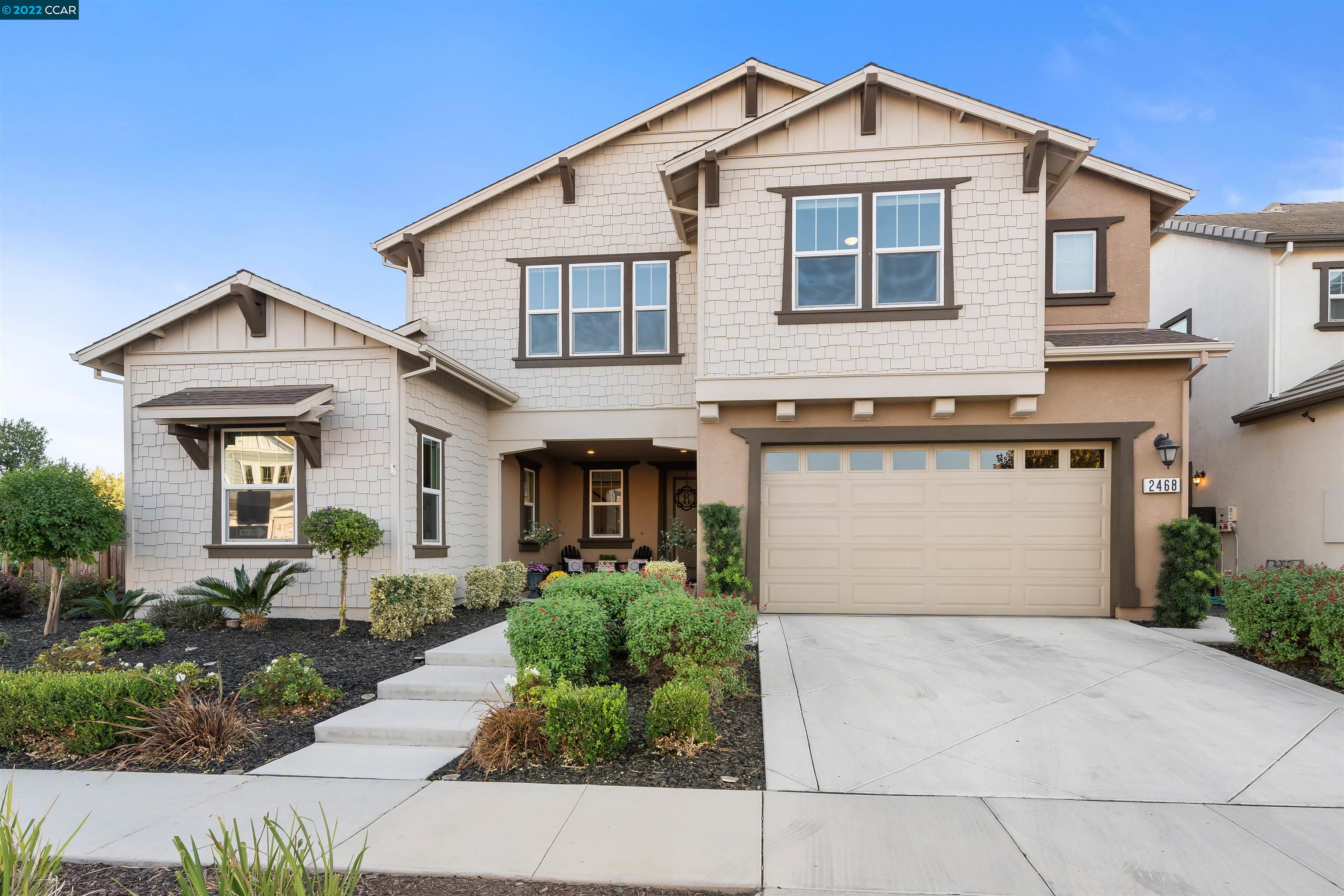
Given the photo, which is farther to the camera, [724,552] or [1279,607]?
[724,552]

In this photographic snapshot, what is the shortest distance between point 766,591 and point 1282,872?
6.64 metres

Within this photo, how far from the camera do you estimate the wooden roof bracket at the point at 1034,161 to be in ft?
28.2

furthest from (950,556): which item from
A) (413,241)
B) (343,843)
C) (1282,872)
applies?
(413,241)

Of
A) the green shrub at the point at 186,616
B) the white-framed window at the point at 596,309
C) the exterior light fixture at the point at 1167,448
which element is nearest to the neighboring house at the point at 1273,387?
the exterior light fixture at the point at 1167,448

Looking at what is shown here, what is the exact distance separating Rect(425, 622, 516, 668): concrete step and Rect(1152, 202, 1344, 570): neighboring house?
1086 cm

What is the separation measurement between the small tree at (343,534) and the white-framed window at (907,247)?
7169mm

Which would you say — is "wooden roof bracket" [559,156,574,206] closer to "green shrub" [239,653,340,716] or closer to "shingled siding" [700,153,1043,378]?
"shingled siding" [700,153,1043,378]

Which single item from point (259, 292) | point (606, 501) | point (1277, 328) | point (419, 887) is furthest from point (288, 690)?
point (1277, 328)

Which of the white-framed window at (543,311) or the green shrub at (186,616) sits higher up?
the white-framed window at (543,311)

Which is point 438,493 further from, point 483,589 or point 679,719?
point 679,719

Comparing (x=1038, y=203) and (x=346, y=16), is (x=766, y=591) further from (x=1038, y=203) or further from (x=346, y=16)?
(x=346, y=16)

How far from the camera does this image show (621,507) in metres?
15.0

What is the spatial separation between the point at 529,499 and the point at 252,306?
596cm

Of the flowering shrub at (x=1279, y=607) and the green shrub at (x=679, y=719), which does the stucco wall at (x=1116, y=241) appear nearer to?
the flowering shrub at (x=1279, y=607)
